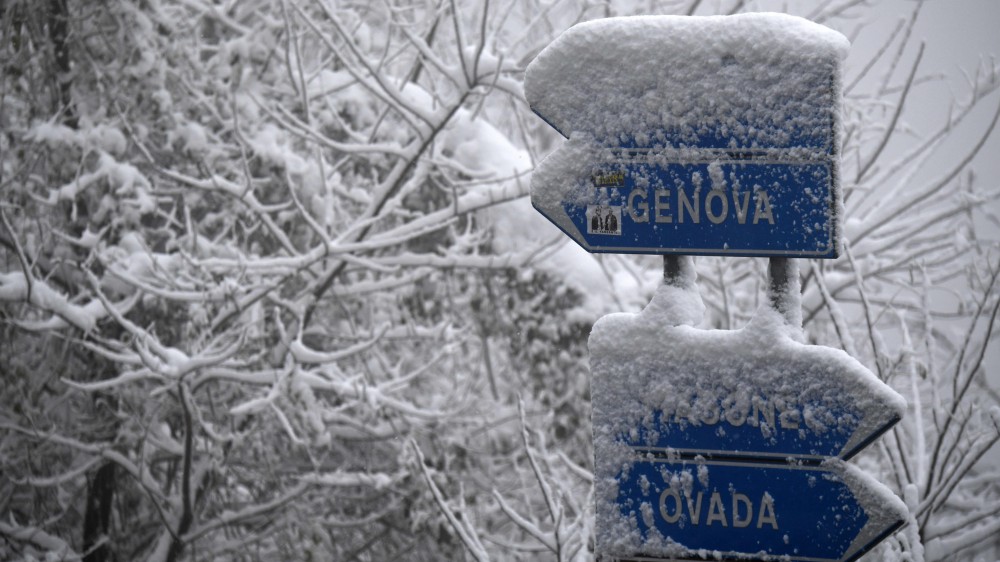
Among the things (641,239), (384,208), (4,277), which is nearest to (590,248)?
(641,239)

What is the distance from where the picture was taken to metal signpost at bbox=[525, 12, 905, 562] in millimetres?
1627

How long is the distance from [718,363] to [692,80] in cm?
55

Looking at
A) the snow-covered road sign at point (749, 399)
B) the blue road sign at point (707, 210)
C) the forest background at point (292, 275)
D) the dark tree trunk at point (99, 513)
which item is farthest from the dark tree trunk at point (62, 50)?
the snow-covered road sign at point (749, 399)

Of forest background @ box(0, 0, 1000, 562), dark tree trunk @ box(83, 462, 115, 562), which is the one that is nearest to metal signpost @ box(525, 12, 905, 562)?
forest background @ box(0, 0, 1000, 562)

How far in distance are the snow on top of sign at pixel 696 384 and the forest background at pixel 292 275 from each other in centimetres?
242

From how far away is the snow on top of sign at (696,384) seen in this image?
164 centimetres

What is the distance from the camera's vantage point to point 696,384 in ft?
5.62

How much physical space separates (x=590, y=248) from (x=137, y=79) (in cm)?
436

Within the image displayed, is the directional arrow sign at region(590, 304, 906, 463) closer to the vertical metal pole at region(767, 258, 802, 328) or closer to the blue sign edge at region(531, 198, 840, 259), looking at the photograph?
the vertical metal pole at region(767, 258, 802, 328)

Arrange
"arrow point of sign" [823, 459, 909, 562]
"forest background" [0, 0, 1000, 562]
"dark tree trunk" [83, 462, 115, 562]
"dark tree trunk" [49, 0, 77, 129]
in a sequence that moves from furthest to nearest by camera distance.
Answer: "dark tree trunk" [49, 0, 77, 129], "dark tree trunk" [83, 462, 115, 562], "forest background" [0, 0, 1000, 562], "arrow point of sign" [823, 459, 909, 562]

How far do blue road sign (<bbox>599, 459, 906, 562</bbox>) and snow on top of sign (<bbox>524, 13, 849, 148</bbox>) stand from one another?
0.62m

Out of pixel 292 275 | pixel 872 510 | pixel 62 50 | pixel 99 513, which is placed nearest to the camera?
pixel 872 510

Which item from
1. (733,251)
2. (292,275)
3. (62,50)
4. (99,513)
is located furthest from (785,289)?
(62,50)

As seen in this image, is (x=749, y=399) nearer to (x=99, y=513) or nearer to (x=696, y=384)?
(x=696, y=384)
